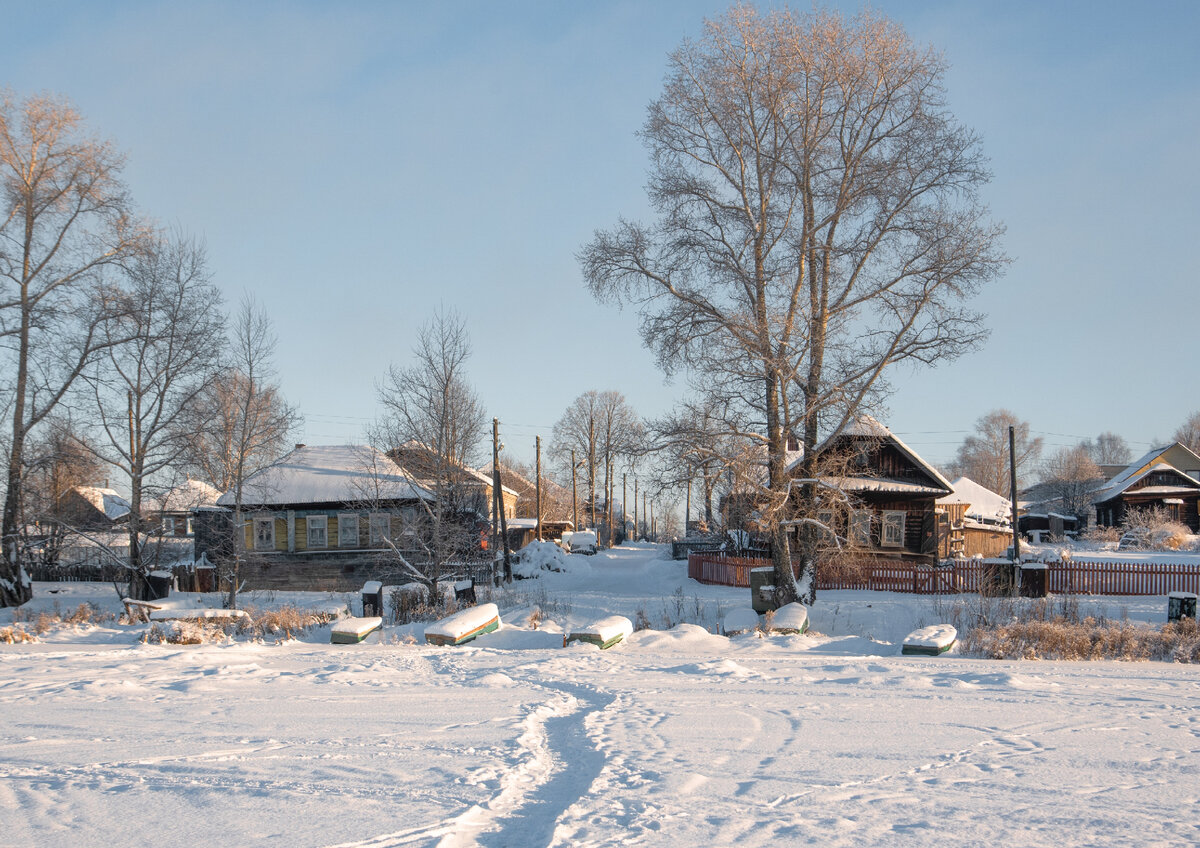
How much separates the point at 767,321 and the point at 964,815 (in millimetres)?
16633

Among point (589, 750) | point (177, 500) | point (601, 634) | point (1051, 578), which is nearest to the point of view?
point (589, 750)

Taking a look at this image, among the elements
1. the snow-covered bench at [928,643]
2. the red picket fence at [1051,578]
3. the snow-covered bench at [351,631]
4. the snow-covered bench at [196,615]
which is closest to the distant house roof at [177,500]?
the snow-covered bench at [196,615]

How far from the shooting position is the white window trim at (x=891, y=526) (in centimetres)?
3253

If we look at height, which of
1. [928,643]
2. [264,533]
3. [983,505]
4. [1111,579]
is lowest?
[1111,579]

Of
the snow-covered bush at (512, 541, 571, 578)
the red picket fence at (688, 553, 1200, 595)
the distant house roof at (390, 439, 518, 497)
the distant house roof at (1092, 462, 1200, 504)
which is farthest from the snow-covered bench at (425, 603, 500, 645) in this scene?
the distant house roof at (1092, 462, 1200, 504)

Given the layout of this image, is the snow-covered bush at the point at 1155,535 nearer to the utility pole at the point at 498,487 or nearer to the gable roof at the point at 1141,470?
the gable roof at the point at 1141,470

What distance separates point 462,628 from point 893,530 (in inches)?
937

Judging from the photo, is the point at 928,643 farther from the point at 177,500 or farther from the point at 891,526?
the point at 891,526

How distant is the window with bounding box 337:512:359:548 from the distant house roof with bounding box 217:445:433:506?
85 centimetres

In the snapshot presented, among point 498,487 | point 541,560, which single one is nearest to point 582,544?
point 541,560

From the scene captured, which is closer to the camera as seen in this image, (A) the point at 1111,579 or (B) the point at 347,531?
(A) the point at 1111,579

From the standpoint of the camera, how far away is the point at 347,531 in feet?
102

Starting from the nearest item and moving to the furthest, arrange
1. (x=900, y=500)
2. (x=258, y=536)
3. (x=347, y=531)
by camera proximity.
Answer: (x=347, y=531)
(x=258, y=536)
(x=900, y=500)

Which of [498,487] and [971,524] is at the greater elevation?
[498,487]
